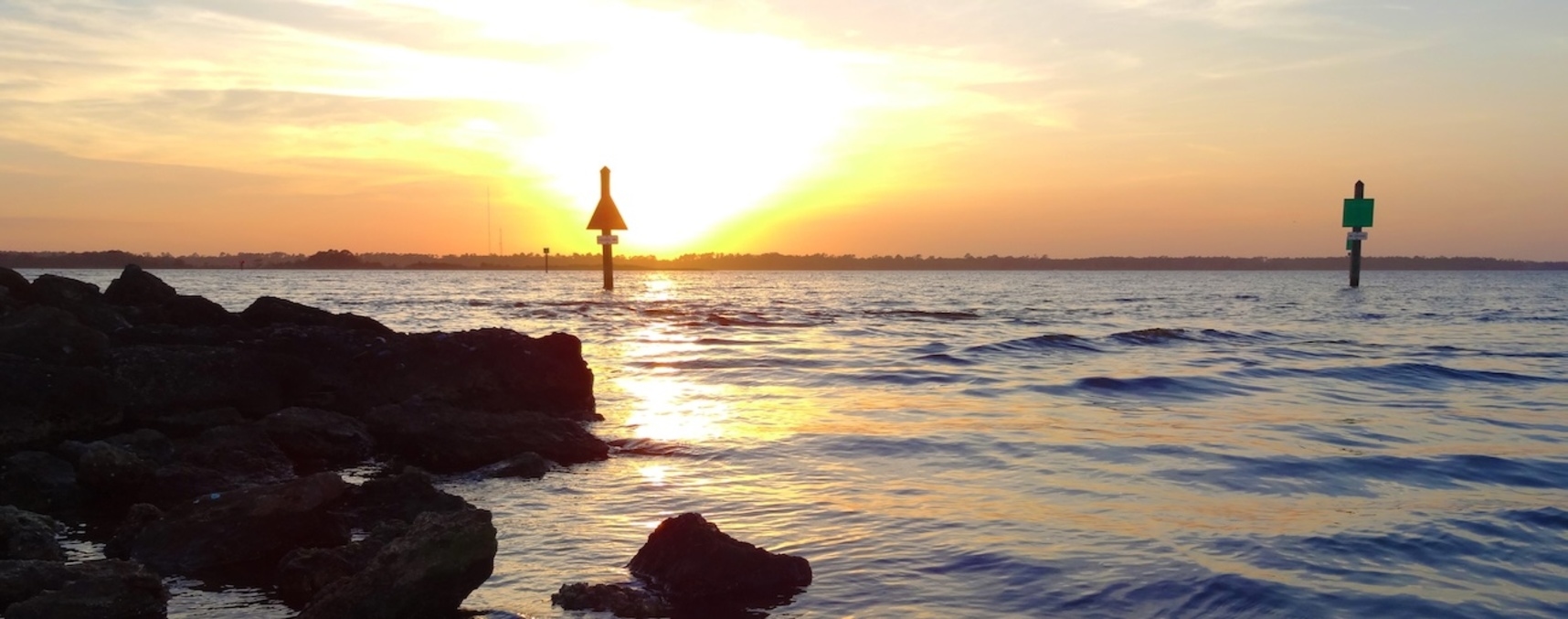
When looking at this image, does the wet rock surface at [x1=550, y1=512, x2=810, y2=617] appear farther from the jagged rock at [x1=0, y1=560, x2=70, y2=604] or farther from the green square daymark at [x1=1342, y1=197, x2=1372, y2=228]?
the green square daymark at [x1=1342, y1=197, x2=1372, y2=228]

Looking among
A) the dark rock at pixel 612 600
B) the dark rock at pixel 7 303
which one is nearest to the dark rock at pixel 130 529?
the dark rock at pixel 612 600

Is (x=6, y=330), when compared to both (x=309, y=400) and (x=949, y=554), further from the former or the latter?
(x=949, y=554)

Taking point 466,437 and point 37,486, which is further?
point 466,437

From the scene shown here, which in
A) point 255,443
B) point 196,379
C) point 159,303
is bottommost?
point 255,443

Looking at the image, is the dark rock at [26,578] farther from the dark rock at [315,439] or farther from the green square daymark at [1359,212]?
the green square daymark at [1359,212]

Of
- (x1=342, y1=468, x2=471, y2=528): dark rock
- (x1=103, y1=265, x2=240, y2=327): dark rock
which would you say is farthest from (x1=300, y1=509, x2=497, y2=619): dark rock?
(x1=103, y1=265, x2=240, y2=327): dark rock

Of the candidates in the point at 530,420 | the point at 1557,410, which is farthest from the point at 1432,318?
the point at 530,420

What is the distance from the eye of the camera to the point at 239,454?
928cm

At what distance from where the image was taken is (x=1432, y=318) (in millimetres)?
39250

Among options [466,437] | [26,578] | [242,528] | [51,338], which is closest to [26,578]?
[26,578]

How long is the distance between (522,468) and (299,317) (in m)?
6.85

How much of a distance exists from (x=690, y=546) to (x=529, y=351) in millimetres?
7493

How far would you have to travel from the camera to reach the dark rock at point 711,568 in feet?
20.5

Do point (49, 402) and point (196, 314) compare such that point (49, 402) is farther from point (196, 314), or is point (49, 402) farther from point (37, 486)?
point (196, 314)
